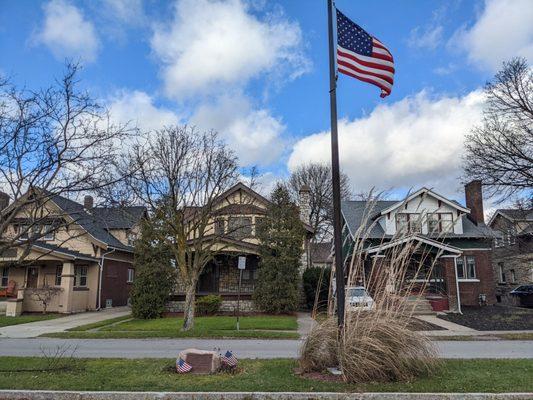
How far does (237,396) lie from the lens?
6.75 m

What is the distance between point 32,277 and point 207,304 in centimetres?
1188

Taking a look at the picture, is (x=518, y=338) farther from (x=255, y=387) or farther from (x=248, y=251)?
(x=248, y=251)

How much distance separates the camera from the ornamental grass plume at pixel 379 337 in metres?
7.46

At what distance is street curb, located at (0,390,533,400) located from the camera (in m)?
6.62

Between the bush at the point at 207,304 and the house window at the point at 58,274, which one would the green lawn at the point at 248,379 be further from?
the house window at the point at 58,274

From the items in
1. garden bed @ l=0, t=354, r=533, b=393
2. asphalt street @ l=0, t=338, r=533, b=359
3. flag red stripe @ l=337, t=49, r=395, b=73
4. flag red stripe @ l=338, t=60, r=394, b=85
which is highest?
flag red stripe @ l=337, t=49, r=395, b=73

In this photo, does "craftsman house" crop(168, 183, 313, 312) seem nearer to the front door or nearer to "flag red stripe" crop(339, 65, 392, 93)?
the front door

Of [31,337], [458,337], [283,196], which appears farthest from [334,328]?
[283,196]

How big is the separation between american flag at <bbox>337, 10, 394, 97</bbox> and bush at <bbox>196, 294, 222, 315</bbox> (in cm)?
1744

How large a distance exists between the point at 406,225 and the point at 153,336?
11.0m

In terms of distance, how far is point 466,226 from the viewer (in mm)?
31172

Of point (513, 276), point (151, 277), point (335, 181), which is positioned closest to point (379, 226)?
point (151, 277)

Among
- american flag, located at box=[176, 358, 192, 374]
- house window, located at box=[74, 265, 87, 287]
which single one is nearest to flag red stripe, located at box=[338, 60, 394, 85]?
american flag, located at box=[176, 358, 192, 374]

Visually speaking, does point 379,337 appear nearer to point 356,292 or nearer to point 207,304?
point 356,292
